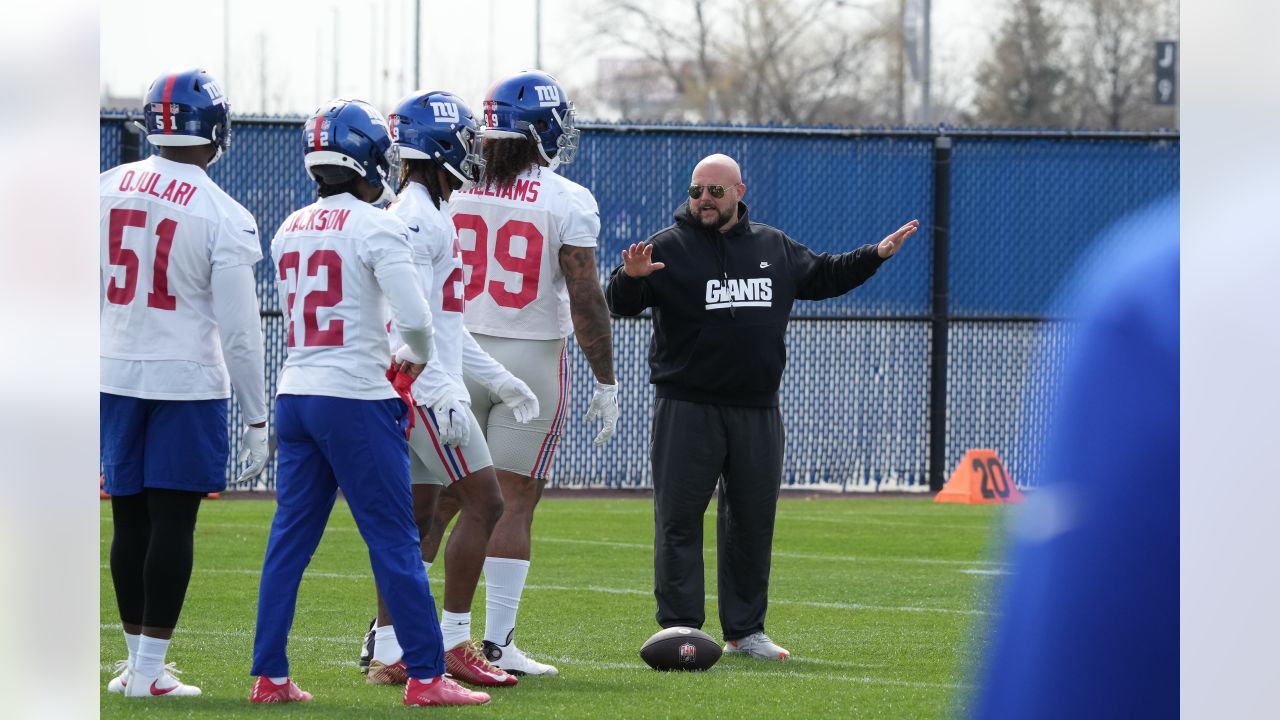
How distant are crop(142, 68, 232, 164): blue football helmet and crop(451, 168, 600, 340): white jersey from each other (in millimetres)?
1241

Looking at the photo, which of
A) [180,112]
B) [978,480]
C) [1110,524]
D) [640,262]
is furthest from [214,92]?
Result: [978,480]

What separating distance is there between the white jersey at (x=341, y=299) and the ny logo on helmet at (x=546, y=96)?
145 centimetres

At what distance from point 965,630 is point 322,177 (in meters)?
3.88

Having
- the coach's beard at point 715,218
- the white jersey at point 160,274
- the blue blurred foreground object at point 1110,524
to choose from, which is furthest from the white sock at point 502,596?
the blue blurred foreground object at point 1110,524

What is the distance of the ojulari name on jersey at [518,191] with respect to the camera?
6.79 metres

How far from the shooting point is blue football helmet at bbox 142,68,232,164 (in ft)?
19.2

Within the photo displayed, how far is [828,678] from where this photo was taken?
645cm

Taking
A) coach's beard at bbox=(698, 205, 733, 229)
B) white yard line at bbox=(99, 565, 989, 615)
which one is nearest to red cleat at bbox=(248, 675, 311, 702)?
coach's beard at bbox=(698, 205, 733, 229)

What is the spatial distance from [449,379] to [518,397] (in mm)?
532

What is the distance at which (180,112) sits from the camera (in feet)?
19.2

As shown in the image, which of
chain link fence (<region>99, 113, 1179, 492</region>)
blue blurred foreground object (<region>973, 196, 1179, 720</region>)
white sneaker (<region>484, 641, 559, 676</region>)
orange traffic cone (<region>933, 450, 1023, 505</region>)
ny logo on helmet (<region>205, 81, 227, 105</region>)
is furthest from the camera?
chain link fence (<region>99, 113, 1179, 492</region>)

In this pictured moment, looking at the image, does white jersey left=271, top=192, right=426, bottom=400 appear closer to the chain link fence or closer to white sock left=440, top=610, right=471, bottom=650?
white sock left=440, top=610, right=471, bottom=650

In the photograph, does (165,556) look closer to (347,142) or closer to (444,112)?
(347,142)
